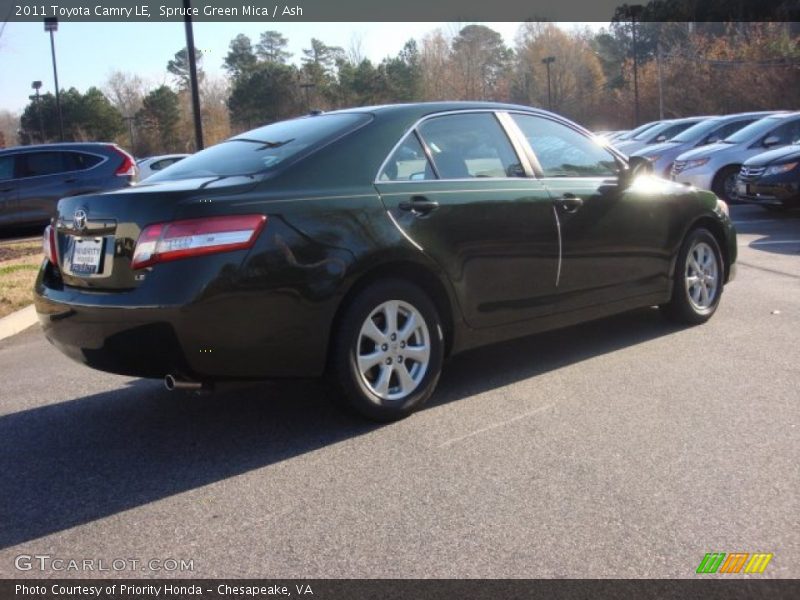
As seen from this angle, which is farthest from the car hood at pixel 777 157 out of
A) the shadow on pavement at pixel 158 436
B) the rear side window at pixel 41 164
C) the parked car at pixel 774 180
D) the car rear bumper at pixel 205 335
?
the rear side window at pixel 41 164

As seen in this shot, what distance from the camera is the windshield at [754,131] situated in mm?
15547

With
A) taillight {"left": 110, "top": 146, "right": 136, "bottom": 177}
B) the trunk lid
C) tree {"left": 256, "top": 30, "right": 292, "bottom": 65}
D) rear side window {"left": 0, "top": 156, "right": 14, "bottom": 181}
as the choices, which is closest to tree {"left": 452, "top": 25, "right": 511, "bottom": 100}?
tree {"left": 256, "top": 30, "right": 292, "bottom": 65}

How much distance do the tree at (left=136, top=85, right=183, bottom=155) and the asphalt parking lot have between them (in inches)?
1912

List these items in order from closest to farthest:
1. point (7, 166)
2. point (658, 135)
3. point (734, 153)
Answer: point (7, 166)
point (734, 153)
point (658, 135)

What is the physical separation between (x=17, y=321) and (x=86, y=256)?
3908 millimetres

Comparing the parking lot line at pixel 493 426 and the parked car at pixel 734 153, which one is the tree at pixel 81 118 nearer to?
the parked car at pixel 734 153

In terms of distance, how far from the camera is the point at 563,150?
5.52 m

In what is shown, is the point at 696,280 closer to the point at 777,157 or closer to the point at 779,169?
the point at 779,169

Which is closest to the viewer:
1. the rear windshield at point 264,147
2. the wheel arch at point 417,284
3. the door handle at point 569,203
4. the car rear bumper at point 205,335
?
the car rear bumper at point 205,335

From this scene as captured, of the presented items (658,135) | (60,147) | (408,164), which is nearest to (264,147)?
(408,164)

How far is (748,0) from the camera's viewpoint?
169 feet

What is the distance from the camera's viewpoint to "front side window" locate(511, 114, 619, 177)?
17.5 feet

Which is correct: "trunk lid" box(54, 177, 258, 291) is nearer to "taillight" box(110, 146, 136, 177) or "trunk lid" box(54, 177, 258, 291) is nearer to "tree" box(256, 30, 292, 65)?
"taillight" box(110, 146, 136, 177)

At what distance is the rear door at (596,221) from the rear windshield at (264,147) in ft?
4.06
